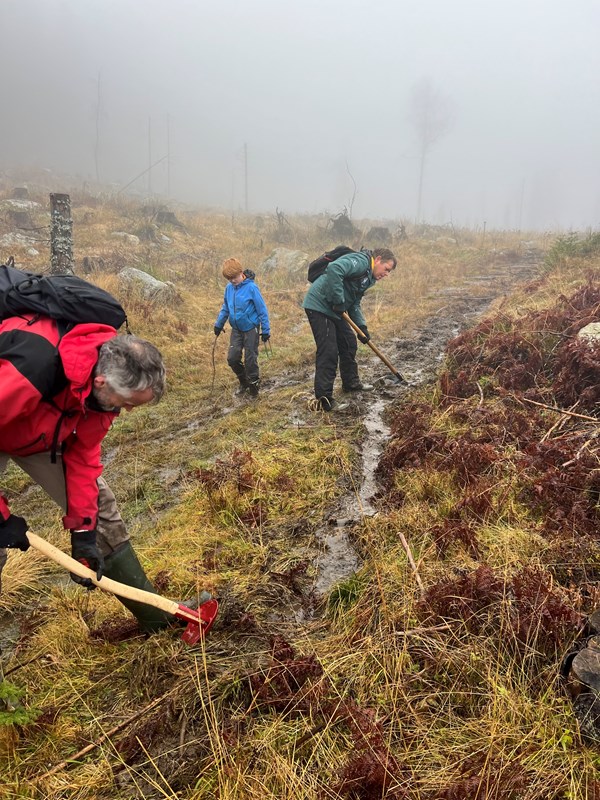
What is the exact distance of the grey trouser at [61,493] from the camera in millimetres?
2508

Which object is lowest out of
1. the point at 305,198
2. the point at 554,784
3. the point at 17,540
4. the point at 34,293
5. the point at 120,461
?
the point at 120,461

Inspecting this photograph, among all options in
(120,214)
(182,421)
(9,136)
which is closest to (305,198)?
(9,136)

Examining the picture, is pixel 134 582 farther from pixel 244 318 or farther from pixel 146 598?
pixel 244 318

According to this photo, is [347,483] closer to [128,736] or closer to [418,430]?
[418,430]

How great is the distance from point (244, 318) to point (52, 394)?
481cm

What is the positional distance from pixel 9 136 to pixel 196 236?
213 feet

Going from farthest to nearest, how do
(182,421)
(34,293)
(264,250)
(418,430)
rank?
(264,250), (182,421), (418,430), (34,293)

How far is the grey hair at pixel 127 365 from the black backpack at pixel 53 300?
172 mm

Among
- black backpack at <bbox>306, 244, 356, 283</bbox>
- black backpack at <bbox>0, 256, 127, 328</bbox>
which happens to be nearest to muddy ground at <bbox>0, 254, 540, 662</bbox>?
black backpack at <bbox>306, 244, 356, 283</bbox>

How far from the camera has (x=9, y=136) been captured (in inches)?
2542

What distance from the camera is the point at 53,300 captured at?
6.84 feet

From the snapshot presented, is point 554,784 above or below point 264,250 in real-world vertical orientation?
below

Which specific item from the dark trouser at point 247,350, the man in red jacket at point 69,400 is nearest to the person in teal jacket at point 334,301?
the dark trouser at point 247,350

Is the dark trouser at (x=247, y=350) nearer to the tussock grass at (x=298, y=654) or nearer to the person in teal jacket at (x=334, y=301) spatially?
the person in teal jacket at (x=334, y=301)
